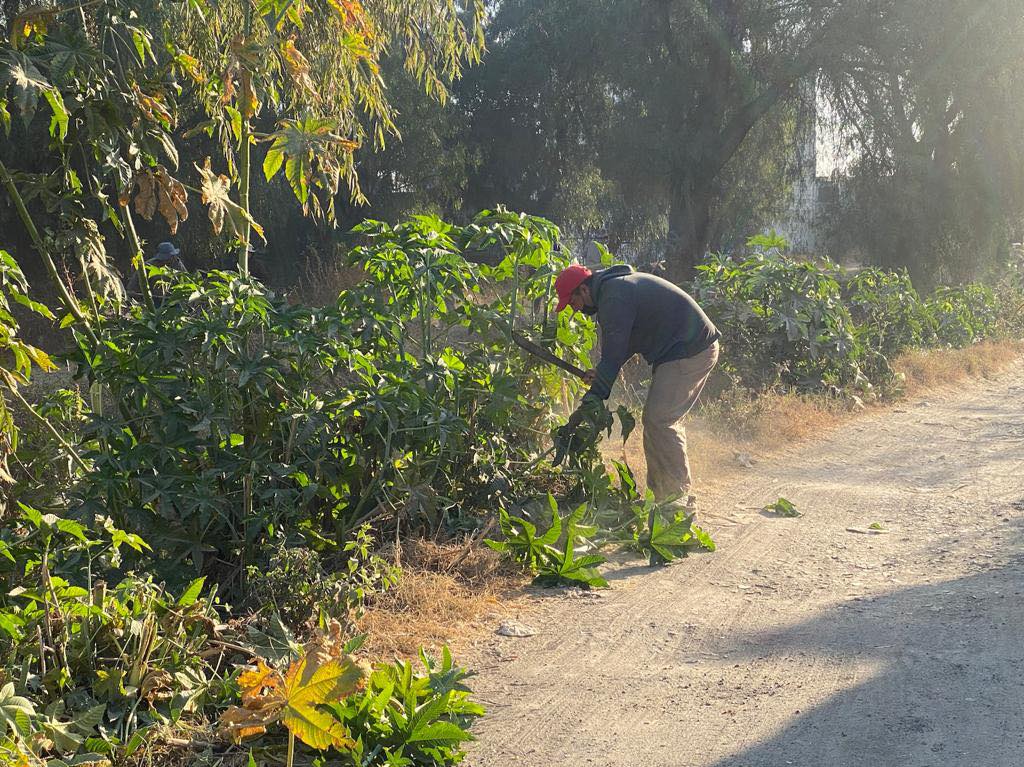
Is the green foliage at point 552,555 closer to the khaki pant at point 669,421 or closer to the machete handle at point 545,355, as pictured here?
the machete handle at point 545,355

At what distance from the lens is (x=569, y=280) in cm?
614

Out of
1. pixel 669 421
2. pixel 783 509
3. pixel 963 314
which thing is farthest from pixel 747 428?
pixel 963 314

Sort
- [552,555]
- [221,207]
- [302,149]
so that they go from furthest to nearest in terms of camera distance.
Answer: [552,555] → [221,207] → [302,149]

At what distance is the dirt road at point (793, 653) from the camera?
137 inches

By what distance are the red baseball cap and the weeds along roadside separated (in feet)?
0.44

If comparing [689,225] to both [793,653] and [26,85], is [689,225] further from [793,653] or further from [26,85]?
[26,85]

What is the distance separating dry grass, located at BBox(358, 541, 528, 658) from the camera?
4.49 meters

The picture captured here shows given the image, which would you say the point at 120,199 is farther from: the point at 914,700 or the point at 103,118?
the point at 914,700

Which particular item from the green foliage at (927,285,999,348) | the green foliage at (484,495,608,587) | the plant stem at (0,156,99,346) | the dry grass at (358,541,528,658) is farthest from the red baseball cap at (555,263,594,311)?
the green foliage at (927,285,999,348)

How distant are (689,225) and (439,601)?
16658mm

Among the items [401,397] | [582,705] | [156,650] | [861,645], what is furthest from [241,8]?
[861,645]

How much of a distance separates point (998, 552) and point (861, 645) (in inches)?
72.6

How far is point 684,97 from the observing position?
2014cm

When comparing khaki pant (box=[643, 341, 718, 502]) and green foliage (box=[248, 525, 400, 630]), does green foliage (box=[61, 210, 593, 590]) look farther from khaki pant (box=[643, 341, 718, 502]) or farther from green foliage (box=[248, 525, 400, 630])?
khaki pant (box=[643, 341, 718, 502])
